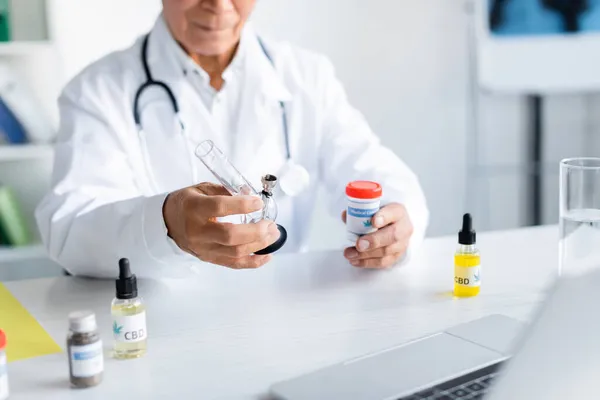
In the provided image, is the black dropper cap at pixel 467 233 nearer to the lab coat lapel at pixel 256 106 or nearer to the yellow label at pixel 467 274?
the yellow label at pixel 467 274

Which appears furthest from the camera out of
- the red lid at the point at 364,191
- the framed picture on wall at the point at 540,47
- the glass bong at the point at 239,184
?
the framed picture on wall at the point at 540,47

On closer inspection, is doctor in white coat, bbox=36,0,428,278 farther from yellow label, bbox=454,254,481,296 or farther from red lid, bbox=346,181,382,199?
yellow label, bbox=454,254,481,296

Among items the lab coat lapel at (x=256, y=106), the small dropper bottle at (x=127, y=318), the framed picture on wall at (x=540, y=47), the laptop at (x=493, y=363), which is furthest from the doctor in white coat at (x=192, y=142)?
the framed picture on wall at (x=540, y=47)

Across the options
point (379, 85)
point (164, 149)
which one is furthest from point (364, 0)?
point (164, 149)

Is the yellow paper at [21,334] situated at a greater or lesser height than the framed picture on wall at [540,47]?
lesser

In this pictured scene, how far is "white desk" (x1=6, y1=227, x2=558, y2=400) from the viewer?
3.43 feet

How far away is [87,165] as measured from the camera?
1.59m

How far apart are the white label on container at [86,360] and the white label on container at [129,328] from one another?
2.6 inches

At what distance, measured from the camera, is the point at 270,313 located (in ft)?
4.19

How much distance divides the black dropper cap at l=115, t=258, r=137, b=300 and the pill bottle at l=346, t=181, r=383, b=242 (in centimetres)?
47

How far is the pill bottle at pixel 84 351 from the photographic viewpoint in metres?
0.98

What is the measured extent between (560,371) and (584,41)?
2.81 meters

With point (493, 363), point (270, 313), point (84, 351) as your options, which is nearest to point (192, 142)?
point (270, 313)

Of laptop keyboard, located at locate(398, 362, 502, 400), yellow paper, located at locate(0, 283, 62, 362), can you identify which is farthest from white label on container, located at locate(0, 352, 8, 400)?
laptop keyboard, located at locate(398, 362, 502, 400)
